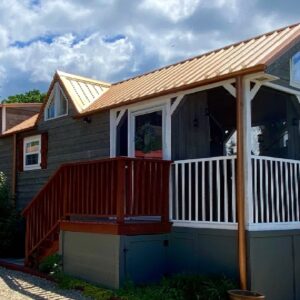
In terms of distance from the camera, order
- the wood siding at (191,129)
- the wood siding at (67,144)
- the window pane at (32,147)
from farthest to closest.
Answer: the window pane at (32,147), the wood siding at (67,144), the wood siding at (191,129)

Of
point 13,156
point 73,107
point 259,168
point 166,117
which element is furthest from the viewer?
point 13,156

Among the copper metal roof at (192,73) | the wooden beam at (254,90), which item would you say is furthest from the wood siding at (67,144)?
the wooden beam at (254,90)

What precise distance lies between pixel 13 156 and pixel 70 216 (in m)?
5.56

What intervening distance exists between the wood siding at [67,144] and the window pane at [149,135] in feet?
3.03

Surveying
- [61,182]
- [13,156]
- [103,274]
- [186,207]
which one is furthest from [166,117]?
[13,156]

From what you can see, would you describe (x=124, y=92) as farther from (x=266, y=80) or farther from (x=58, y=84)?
(x=266, y=80)

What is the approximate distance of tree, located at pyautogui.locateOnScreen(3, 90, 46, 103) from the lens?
4526cm

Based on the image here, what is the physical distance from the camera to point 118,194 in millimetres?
7500

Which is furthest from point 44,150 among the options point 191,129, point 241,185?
point 241,185

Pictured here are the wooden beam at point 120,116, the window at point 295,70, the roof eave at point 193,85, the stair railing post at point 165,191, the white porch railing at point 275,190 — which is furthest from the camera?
the wooden beam at point 120,116

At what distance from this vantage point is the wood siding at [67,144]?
407 inches

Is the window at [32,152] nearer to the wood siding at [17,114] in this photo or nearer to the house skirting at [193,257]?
the wood siding at [17,114]

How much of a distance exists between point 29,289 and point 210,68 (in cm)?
491

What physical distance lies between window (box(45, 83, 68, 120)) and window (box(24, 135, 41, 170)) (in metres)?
0.78
